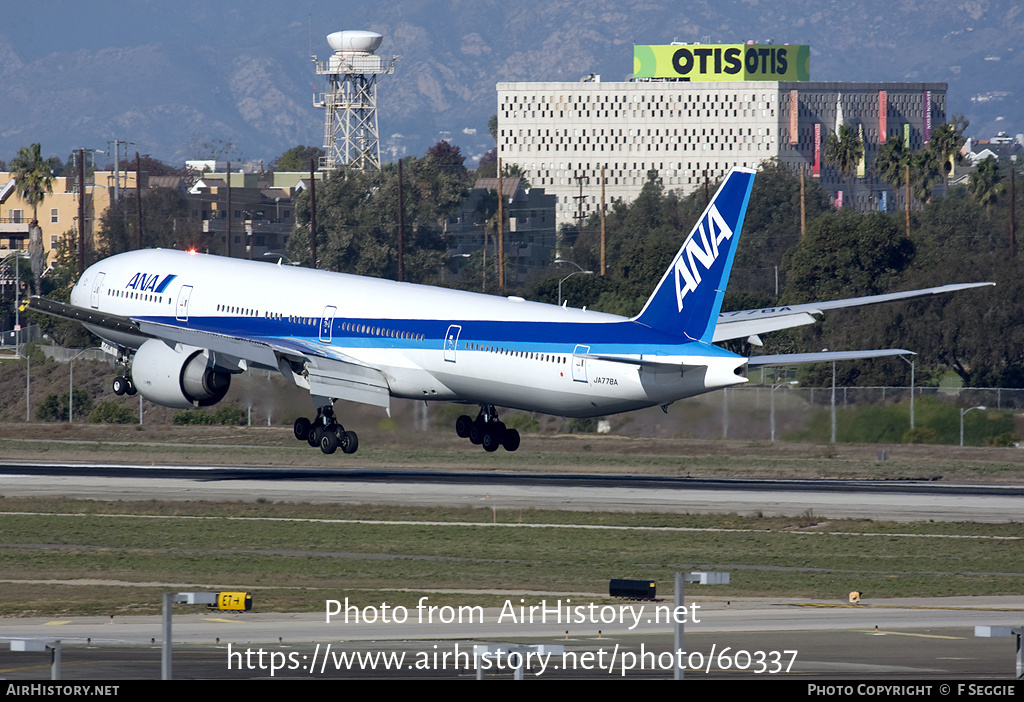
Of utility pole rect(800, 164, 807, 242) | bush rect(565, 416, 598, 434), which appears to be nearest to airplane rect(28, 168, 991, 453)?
bush rect(565, 416, 598, 434)

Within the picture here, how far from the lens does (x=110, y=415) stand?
88250 millimetres

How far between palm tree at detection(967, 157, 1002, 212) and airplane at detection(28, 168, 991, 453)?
13461cm

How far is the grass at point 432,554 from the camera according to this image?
36156 millimetres

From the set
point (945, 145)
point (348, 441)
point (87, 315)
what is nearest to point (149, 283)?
point (87, 315)

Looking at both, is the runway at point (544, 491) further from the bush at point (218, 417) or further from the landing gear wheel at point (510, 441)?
the bush at point (218, 417)

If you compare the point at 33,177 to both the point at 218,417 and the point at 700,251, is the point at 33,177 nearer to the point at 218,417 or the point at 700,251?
the point at 218,417

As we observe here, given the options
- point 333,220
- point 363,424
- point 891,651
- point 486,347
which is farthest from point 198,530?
point 333,220

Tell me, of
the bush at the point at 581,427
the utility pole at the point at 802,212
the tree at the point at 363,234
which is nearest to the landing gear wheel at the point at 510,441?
the bush at the point at 581,427

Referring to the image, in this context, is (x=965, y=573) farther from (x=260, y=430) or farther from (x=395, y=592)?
(x=260, y=430)

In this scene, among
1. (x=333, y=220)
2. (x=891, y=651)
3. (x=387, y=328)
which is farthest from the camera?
(x=333, y=220)

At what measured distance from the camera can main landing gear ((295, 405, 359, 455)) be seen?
57.4 m

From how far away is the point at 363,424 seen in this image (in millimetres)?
63781

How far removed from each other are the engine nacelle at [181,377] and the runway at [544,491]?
10.6 feet
